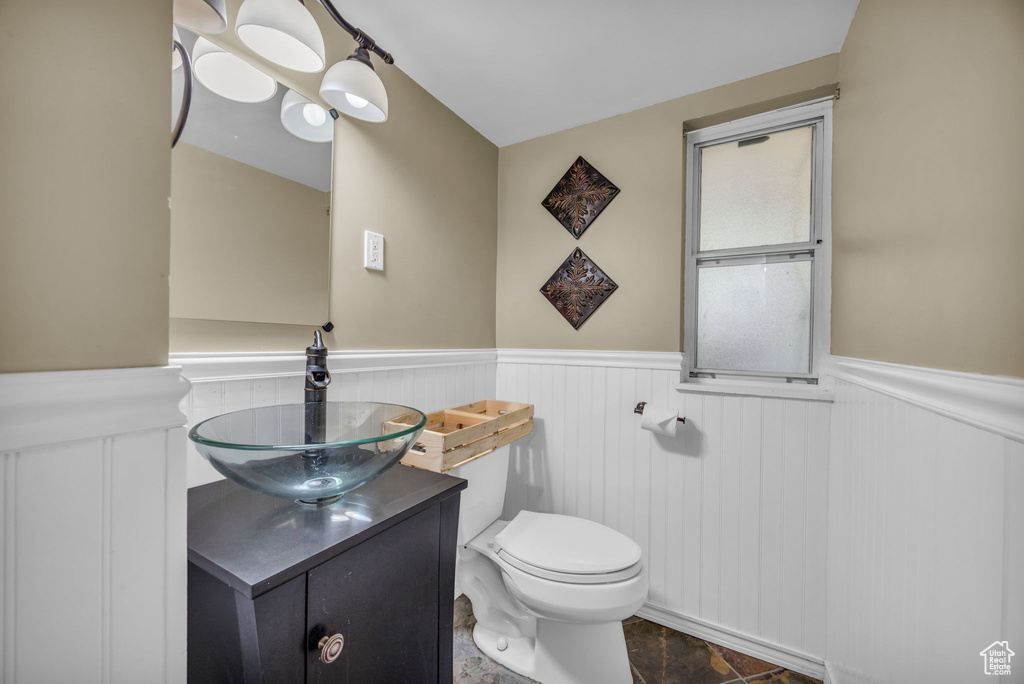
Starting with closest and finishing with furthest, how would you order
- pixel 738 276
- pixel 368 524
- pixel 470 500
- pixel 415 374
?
pixel 368 524 → pixel 470 500 → pixel 415 374 → pixel 738 276

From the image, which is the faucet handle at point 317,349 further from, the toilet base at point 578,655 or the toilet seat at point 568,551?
the toilet base at point 578,655

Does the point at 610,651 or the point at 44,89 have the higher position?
the point at 44,89

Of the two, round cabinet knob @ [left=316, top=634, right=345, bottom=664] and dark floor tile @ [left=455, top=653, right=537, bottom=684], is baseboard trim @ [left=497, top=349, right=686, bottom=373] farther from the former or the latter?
round cabinet knob @ [left=316, top=634, right=345, bottom=664]

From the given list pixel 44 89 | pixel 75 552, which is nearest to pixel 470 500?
pixel 75 552

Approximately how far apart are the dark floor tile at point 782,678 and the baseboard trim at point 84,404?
193cm

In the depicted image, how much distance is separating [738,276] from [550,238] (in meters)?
0.87

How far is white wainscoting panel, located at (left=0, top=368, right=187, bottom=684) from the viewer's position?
1.47 feet

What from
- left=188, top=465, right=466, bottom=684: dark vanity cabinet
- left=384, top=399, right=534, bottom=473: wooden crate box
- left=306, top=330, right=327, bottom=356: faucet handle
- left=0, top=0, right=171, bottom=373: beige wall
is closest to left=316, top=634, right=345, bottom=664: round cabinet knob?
left=188, top=465, right=466, bottom=684: dark vanity cabinet

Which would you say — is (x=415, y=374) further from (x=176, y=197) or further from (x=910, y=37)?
(x=910, y=37)

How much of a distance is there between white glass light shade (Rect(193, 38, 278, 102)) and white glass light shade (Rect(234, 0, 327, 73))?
0.20 feet

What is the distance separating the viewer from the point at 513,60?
1.54 meters

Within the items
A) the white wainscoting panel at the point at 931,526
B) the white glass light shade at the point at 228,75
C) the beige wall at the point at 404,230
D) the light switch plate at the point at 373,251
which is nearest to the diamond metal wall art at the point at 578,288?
the beige wall at the point at 404,230

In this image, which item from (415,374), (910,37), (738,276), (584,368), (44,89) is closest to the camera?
(44,89)

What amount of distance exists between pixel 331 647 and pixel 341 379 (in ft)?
2.68
